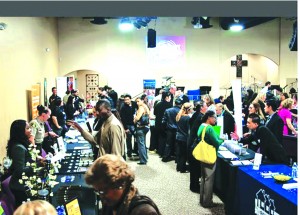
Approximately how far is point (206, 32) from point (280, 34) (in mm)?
3037

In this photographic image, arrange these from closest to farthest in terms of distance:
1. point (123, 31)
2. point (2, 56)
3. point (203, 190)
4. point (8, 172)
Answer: point (8, 172) < point (203, 190) < point (2, 56) < point (123, 31)

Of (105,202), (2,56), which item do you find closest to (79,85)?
(2,56)

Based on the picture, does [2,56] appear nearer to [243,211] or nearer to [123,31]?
[243,211]

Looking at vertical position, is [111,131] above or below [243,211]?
above

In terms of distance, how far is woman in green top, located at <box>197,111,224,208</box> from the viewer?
15.7ft

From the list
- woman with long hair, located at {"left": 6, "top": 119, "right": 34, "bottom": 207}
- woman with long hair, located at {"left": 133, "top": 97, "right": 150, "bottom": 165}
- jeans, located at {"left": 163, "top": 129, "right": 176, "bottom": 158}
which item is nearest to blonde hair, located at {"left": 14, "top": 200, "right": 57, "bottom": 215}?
woman with long hair, located at {"left": 6, "top": 119, "right": 34, "bottom": 207}

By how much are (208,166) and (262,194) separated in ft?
4.07

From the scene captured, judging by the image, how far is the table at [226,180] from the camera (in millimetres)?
4676

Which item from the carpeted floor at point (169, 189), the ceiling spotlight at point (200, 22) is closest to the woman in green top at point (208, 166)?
the carpeted floor at point (169, 189)

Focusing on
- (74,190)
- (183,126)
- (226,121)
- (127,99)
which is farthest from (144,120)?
(74,190)

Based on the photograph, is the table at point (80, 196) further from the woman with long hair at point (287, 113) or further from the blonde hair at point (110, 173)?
the woman with long hair at point (287, 113)

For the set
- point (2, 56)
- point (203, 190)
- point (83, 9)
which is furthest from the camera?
point (2, 56)

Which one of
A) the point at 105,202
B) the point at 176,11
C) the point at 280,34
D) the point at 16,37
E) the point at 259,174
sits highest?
the point at 280,34

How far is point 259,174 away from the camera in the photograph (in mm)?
4109
